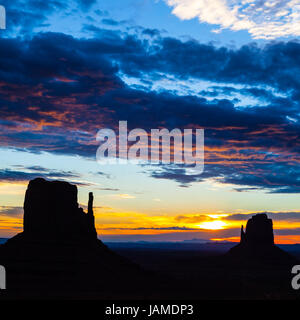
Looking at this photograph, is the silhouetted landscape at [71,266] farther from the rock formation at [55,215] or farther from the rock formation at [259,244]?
the rock formation at [259,244]

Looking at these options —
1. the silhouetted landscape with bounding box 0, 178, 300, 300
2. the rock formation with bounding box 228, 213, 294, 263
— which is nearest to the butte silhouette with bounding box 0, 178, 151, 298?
the silhouetted landscape with bounding box 0, 178, 300, 300

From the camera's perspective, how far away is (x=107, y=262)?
96312 millimetres

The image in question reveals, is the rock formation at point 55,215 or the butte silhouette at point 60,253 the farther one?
the rock formation at point 55,215

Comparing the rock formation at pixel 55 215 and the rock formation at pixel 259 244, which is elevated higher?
the rock formation at pixel 55 215

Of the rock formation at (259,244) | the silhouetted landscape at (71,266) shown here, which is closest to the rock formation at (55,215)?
the silhouetted landscape at (71,266)

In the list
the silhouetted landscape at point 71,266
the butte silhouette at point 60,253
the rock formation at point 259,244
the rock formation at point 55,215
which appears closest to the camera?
the silhouetted landscape at point 71,266

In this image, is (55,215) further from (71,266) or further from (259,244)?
(259,244)

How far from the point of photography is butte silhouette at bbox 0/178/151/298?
88.1 metres

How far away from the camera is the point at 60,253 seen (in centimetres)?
9256

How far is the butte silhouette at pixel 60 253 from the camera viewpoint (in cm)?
8807

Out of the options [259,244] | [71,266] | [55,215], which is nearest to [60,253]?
[71,266]

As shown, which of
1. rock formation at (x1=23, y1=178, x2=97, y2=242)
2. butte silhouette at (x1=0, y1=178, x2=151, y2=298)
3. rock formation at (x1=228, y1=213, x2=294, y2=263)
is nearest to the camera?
butte silhouette at (x1=0, y1=178, x2=151, y2=298)

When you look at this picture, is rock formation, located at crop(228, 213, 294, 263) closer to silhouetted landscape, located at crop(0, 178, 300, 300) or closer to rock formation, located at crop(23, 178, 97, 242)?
silhouetted landscape, located at crop(0, 178, 300, 300)
